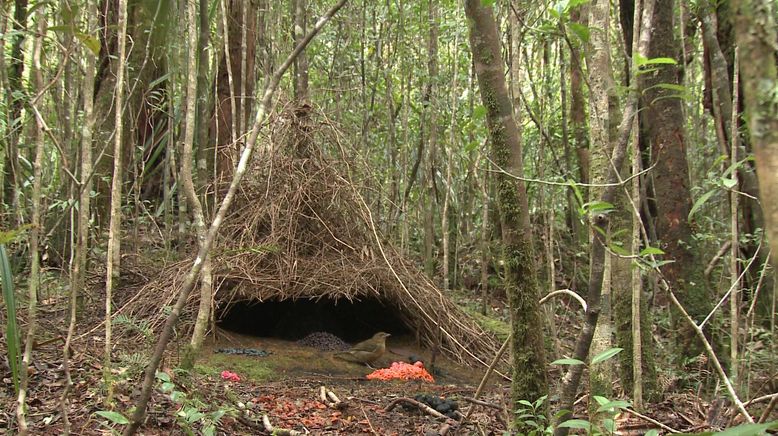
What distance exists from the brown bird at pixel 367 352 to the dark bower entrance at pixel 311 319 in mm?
976

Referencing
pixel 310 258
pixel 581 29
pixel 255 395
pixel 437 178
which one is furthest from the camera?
pixel 437 178

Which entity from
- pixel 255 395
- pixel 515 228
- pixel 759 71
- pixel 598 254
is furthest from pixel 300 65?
pixel 759 71

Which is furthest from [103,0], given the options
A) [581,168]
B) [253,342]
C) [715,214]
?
[715,214]

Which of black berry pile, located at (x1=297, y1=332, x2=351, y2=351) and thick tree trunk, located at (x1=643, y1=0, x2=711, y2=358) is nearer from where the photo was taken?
thick tree trunk, located at (x1=643, y1=0, x2=711, y2=358)

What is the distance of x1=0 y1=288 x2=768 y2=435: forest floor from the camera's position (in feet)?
11.3

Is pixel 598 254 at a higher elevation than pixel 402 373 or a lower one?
higher

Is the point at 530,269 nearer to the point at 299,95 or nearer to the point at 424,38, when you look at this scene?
the point at 299,95

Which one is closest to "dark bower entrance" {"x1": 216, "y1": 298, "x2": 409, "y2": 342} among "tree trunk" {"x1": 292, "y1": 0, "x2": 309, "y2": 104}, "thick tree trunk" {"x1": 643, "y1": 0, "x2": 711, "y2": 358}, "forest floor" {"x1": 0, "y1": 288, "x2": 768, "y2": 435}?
"forest floor" {"x1": 0, "y1": 288, "x2": 768, "y2": 435}

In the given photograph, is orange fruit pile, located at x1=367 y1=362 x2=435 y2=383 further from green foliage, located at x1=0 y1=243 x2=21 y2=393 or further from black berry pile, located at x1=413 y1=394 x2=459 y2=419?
green foliage, located at x1=0 y1=243 x2=21 y2=393

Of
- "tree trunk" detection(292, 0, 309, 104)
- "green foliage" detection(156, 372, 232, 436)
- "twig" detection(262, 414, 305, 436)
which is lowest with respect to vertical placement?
"twig" detection(262, 414, 305, 436)

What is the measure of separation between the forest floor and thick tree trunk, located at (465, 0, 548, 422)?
56cm

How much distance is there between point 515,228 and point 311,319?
14.2 ft

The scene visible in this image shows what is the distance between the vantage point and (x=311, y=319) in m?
7.13

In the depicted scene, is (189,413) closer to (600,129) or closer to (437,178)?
(600,129)
